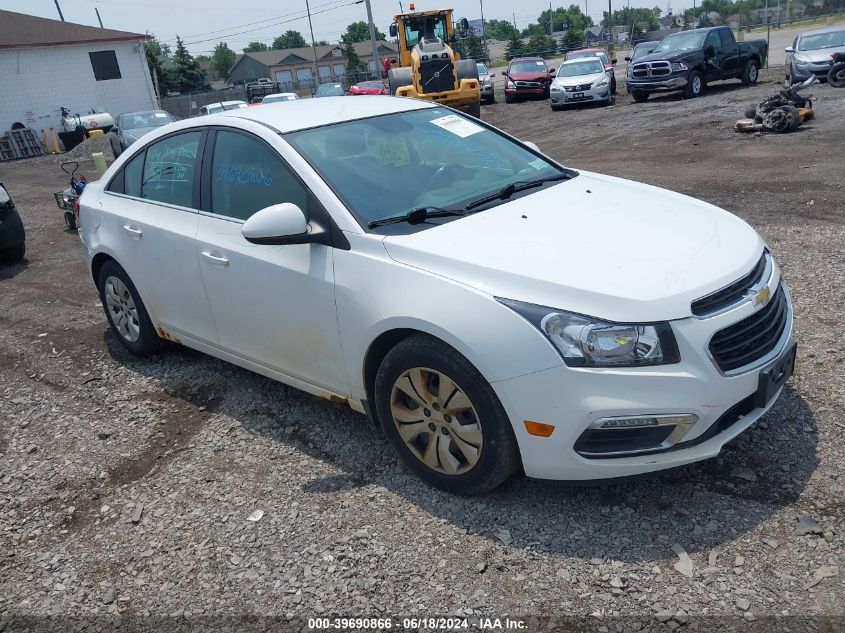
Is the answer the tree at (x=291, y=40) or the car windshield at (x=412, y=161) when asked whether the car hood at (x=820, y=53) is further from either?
the tree at (x=291, y=40)

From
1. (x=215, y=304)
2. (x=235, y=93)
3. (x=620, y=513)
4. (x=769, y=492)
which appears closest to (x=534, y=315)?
(x=620, y=513)

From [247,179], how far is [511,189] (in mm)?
1457

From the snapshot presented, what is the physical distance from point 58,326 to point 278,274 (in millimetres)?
3871

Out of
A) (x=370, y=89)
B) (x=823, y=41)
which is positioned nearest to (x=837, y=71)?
→ (x=823, y=41)

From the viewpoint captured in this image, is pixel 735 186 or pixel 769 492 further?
pixel 735 186

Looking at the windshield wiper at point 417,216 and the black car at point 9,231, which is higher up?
the windshield wiper at point 417,216

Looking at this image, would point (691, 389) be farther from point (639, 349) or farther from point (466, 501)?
point (466, 501)

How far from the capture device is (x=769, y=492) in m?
3.18

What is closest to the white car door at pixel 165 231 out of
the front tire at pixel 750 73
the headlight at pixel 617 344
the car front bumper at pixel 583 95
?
the headlight at pixel 617 344

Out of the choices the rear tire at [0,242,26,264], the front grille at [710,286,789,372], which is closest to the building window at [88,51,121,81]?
the rear tire at [0,242,26,264]

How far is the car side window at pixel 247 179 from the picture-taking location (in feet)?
12.4

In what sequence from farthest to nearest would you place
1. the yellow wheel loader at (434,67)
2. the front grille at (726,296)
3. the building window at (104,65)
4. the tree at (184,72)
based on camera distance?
the tree at (184,72), the building window at (104,65), the yellow wheel loader at (434,67), the front grille at (726,296)

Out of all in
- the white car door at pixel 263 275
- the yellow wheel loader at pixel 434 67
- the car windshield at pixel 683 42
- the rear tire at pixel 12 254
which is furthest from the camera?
the yellow wheel loader at pixel 434 67

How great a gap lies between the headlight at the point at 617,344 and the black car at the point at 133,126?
1893 cm
